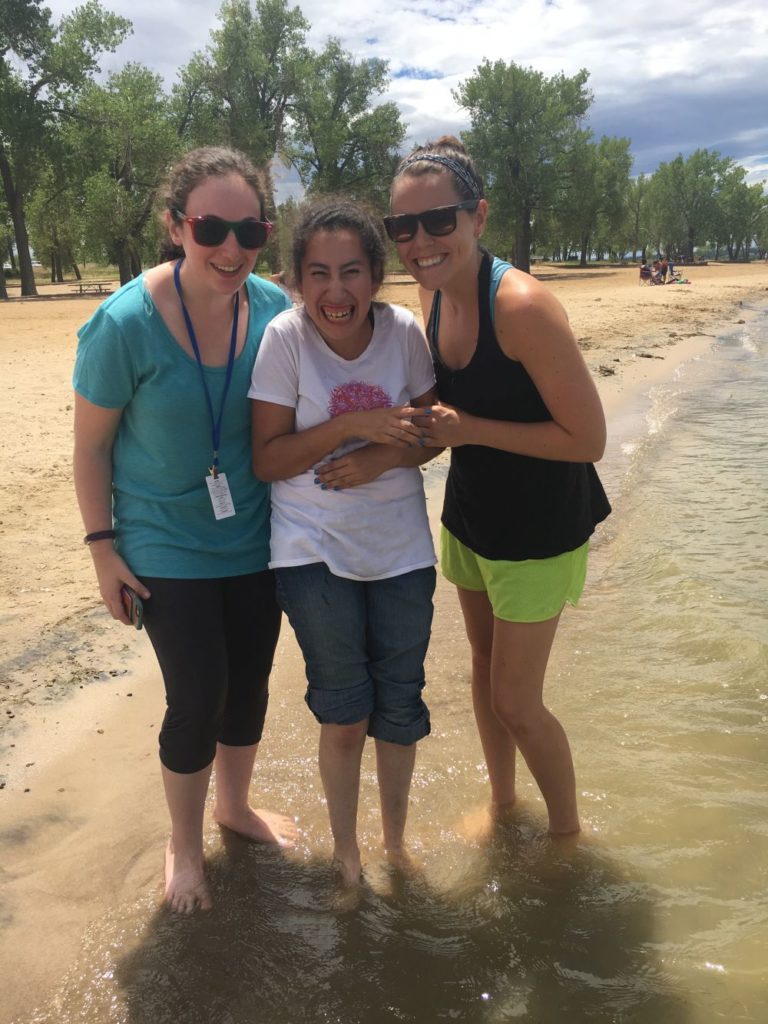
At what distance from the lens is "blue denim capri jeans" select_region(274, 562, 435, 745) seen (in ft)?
7.88

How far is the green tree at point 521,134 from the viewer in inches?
1780

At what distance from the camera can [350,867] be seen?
9.19 feet

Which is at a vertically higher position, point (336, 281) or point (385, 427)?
point (336, 281)

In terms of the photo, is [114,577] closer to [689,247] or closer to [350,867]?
[350,867]

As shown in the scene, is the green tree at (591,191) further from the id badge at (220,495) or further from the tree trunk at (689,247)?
the id badge at (220,495)

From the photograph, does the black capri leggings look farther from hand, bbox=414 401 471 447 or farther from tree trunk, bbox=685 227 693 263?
tree trunk, bbox=685 227 693 263

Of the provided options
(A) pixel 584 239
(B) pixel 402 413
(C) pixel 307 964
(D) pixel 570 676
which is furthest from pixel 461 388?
(A) pixel 584 239

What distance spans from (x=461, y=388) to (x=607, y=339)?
1657 centimetres

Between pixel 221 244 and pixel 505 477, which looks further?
pixel 505 477

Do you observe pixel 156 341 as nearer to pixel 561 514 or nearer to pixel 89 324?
pixel 89 324

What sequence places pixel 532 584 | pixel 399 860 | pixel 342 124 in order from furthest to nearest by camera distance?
pixel 342 124 < pixel 399 860 < pixel 532 584

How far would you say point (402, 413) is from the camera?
235 cm

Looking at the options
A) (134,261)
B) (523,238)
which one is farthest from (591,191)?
(134,261)

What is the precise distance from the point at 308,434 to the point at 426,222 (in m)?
0.73
